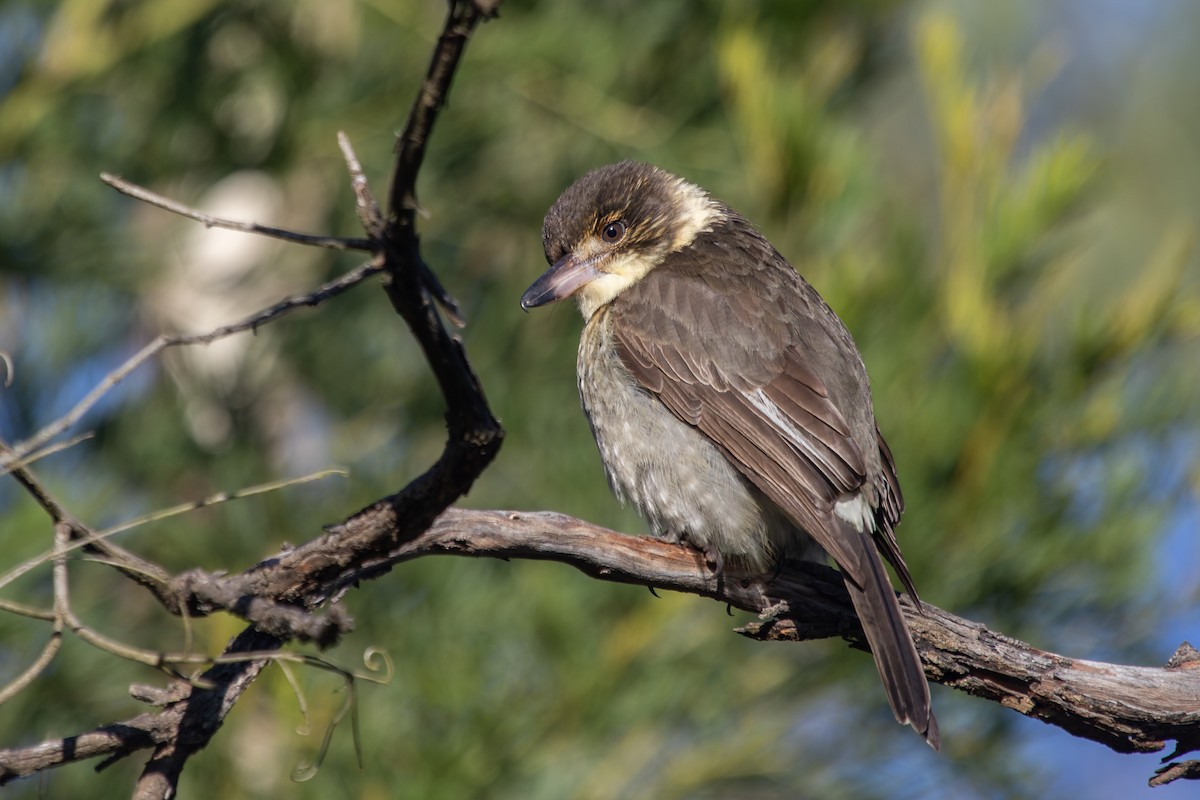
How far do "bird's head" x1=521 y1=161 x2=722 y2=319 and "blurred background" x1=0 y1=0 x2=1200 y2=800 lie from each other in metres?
0.67

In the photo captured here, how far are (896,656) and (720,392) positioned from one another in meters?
1.02

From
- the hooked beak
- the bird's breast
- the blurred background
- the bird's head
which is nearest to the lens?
the bird's breast

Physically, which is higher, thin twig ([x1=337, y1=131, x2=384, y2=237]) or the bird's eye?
the bird's eye

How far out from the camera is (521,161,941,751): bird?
3.54 m

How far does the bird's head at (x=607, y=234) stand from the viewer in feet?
13.8

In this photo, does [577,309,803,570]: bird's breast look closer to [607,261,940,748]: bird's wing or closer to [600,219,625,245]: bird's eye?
[607,261,940,748]: bird's wing

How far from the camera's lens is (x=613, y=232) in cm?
426

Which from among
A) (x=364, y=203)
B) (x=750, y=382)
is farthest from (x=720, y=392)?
(x=364, y=203)

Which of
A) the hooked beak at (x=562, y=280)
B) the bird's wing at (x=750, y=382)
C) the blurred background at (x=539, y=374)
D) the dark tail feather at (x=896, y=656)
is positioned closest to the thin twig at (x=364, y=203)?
the dark tail feather at (x=896, y=656)

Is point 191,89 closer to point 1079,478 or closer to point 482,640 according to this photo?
point 482,640

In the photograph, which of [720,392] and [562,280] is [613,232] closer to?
[562,280]

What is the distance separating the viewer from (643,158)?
5430 millimetres

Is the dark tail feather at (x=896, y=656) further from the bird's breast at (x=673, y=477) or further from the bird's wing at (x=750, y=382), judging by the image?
the bird's breast at (x=673, y=477)

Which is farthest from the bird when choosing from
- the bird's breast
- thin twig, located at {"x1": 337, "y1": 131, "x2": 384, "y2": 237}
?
thin twig, located at {"x1": 337, "y1": 131, "x2": 384, "y2": 237}
